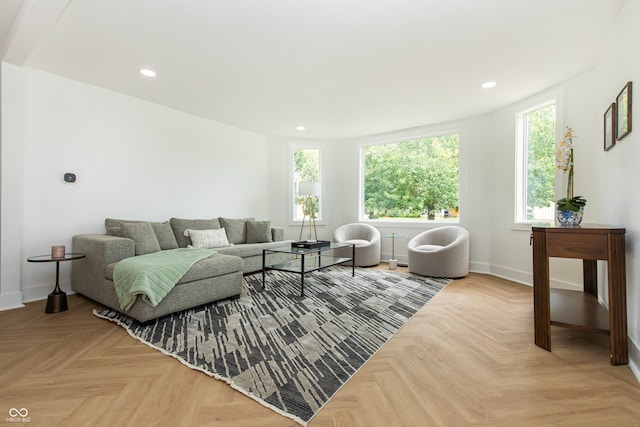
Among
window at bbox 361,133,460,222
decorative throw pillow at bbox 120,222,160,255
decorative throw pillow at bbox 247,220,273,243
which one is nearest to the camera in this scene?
decorative throw pillow at bbox 120,222,160,255

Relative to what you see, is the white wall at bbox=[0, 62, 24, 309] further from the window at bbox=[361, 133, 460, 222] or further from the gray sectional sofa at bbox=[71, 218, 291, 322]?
the window at bbox=[361, 133, 460, 222]

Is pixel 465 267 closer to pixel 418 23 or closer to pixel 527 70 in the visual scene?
pixel 527 70

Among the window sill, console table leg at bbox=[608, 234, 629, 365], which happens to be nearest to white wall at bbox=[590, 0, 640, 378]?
console table leg at bbox=[608, 234, 629, 365]

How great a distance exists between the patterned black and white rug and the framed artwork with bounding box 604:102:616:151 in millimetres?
2197

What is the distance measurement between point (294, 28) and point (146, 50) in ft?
4.85

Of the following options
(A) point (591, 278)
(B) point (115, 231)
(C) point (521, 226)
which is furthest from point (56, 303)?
(C) point (521, 226)

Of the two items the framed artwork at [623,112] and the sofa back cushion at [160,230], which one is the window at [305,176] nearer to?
the sofa back cushion at [160,230]

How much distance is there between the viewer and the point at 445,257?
14.6 feet

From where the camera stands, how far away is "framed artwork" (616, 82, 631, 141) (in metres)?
2.08

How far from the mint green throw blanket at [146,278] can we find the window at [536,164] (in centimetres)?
445

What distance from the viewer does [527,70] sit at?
3275 mm

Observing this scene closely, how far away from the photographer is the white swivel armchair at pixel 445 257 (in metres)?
4.46

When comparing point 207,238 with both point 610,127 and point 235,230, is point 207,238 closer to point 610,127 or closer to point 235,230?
point 235,230

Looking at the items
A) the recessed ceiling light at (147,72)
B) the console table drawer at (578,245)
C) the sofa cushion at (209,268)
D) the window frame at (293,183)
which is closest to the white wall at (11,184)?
the sofa cushion at (209,268)
